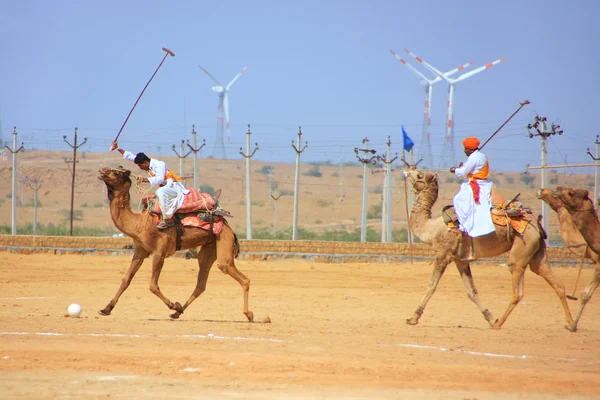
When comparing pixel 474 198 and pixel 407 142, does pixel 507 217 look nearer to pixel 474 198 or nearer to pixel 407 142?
pixel 474 198

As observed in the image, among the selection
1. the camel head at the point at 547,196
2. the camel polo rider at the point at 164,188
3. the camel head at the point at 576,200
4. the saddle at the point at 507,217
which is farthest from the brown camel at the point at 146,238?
the camel head at the point at 576,200

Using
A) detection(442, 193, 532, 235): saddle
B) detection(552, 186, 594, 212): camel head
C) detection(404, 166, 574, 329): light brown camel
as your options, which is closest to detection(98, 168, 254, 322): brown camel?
detection(404, 166, 574, 329): light brown camel

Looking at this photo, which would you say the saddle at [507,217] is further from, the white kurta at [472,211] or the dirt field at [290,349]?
the dirt field at [290,349]

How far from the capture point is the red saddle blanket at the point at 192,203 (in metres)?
14.2

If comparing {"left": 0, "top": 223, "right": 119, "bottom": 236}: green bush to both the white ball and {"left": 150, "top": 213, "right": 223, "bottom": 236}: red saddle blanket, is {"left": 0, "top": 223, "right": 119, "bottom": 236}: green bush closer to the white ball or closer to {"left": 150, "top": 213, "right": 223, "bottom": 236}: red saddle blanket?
the white ball

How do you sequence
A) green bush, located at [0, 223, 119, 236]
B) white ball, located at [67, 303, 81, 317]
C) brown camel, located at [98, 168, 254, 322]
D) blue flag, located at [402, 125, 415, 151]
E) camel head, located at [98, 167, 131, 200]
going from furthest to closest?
green bush, located at [0, 223, 119, 236] < blue flag, located at [402, 125, 415, 151] < white ball, located at [67, 303, 81, 317] < brown camel, located at [98, 168, 254, 322] < camel head, located at [98, 167, 131, 200]

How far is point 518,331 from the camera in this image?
1379 cm

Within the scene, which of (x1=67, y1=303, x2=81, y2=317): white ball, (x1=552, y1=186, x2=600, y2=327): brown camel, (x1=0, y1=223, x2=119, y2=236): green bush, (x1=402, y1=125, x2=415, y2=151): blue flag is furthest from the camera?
(x1=0, y1=223, x2=119, y2=236): green bush

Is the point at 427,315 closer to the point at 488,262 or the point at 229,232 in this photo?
the point at 229,232

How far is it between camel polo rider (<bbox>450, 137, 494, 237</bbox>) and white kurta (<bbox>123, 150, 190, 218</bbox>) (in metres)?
4.43

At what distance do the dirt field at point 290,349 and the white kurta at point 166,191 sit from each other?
1796mm

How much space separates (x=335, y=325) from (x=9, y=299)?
7.26 meters

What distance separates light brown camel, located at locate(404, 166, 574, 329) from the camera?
1413 centimetres

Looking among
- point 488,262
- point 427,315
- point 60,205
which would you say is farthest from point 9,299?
point 60,205
